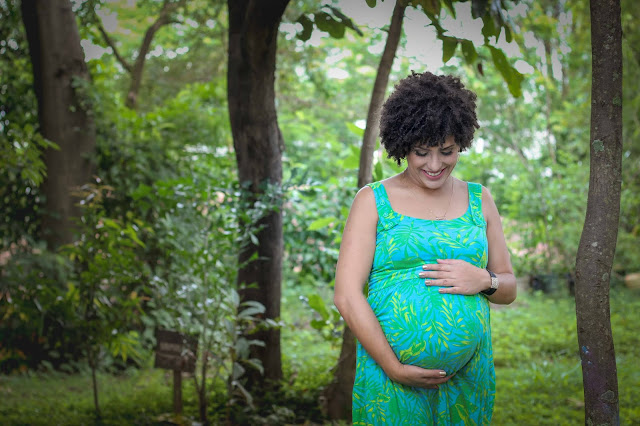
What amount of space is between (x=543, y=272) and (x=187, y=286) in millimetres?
6759

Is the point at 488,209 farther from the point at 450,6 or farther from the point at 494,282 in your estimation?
the point at 450,6

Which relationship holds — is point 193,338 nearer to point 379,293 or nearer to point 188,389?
point 188,389

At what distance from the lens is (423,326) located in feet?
5.87

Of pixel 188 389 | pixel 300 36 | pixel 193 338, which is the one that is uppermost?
pixel 300 36

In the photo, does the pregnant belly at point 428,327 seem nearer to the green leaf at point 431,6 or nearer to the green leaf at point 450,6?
the green leaf at point 431,6

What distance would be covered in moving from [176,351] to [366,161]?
149cm

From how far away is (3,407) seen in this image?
12.7ft

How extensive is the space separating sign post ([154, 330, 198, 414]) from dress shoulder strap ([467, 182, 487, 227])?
6.71ft

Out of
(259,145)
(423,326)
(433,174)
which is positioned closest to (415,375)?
(423,326)

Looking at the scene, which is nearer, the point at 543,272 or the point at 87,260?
the point at 87,260

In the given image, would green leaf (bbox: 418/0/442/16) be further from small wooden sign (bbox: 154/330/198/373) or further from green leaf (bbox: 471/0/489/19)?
small wooden sign (bbox: 154/330/198/373)

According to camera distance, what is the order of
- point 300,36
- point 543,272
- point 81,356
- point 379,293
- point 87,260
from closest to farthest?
point 379,293, point 300,36, point 87,260, point 81,356, point 543,272

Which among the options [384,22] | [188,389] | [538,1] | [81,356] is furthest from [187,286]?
[538,1]

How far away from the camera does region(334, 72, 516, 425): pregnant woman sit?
1789 millimetres
